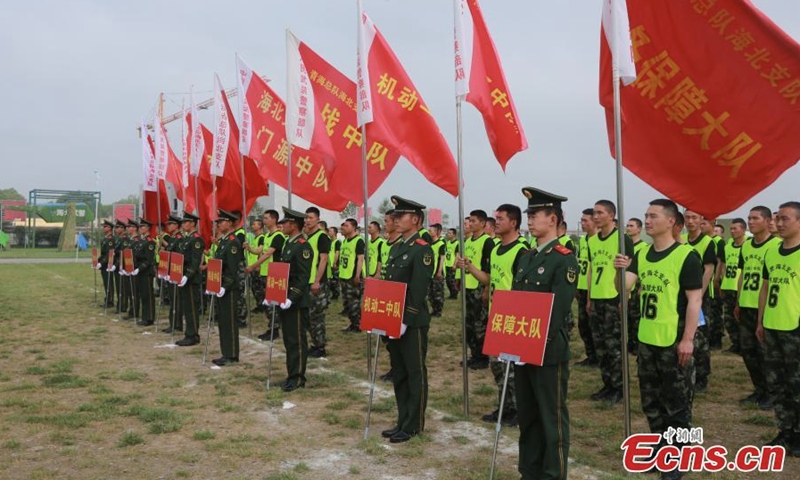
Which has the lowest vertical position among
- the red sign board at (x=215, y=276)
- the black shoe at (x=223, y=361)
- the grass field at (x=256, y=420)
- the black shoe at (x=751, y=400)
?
the grass field at (x=256, y=420)

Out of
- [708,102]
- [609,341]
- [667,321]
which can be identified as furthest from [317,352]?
[708,102]

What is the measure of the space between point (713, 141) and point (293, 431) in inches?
173

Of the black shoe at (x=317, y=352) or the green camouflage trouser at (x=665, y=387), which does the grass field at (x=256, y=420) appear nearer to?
the black shoe at (x=317, y=352)

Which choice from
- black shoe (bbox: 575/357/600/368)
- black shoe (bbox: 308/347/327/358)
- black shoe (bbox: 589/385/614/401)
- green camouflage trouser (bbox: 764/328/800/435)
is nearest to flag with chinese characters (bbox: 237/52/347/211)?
black shoe (bbox: 308/347/327/358)

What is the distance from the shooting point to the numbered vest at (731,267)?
352 inches

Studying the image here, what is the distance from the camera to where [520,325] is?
416 cm

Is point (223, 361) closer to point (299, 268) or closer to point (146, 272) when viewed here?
point (299, 268)

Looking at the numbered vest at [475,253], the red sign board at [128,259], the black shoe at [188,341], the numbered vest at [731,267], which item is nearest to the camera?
the numbered vest at [731,267]

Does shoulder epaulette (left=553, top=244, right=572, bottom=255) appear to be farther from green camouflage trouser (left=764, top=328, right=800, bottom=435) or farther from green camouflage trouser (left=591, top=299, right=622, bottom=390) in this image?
green camouflage trouser (left=591, top=299, right=622, bottom=390)

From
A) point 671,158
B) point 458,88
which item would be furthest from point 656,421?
point 458,88

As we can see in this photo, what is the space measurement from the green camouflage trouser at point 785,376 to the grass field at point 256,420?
0.40 m

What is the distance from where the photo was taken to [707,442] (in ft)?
17.8

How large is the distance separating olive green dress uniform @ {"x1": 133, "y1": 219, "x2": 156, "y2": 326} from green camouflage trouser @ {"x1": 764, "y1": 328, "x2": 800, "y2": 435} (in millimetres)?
10955

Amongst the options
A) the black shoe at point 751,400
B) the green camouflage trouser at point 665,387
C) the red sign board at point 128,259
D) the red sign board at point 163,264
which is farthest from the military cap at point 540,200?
the red sign board at point 128,259
